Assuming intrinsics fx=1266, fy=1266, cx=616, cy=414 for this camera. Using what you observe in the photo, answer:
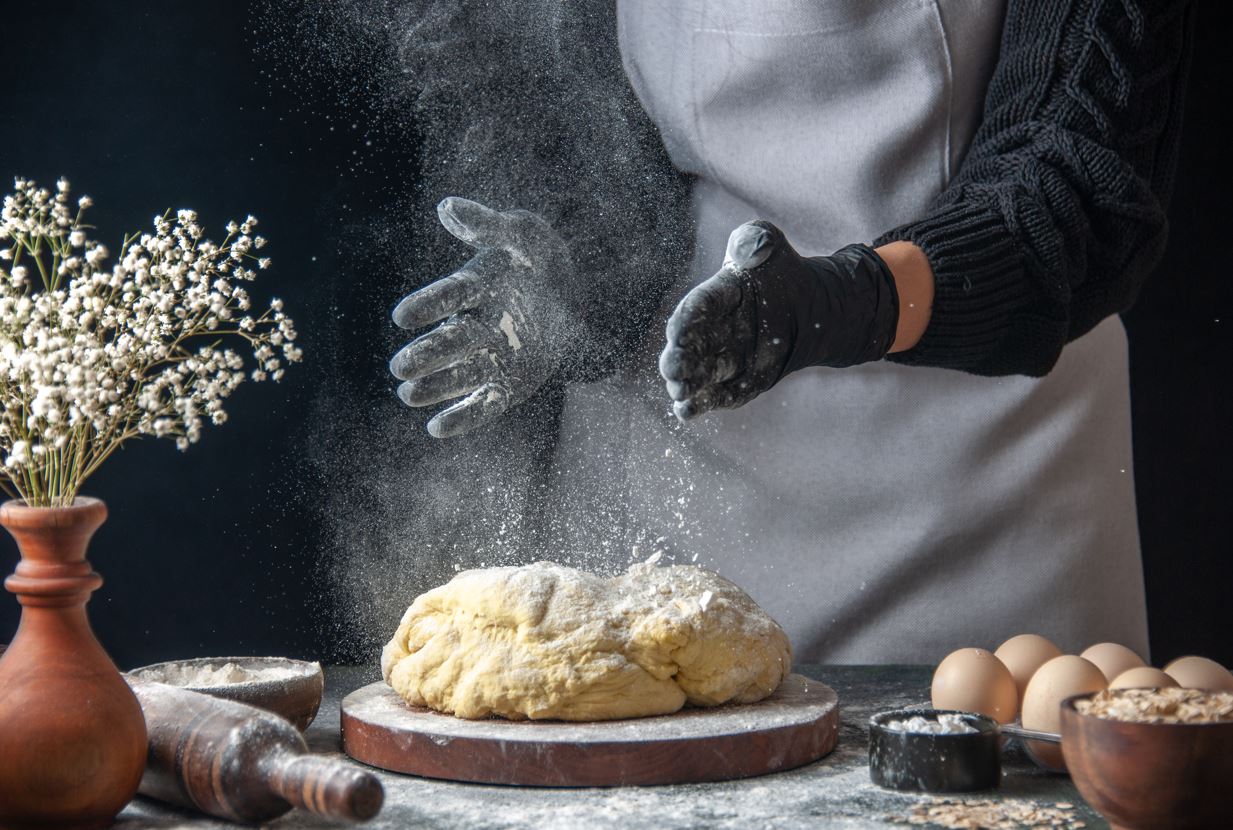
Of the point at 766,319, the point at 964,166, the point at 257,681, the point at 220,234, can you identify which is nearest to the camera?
the point at 257,681

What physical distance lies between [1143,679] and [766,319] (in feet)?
1.75

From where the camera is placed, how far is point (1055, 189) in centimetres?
172

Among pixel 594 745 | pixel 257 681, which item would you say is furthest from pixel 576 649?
pixel 257 681

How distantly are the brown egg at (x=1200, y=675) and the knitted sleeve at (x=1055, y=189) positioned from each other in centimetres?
54

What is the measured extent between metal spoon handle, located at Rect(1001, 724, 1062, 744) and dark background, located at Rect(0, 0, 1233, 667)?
132 centimetres

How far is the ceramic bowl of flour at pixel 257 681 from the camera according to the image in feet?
4.09

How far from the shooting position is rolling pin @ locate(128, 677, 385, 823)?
0.93 meters

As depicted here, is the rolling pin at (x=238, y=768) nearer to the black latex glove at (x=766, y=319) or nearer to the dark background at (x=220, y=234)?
the black latex glove at (x=766, y=319)

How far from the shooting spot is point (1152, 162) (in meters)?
1.87

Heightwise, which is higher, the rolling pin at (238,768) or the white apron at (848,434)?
the white apron at (848,434)

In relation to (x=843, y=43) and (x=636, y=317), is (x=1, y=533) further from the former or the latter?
(x=843, y=43)

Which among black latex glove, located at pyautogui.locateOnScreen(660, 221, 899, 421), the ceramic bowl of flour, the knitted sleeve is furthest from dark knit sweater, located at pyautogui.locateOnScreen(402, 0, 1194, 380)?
the ceramic bowl of flour

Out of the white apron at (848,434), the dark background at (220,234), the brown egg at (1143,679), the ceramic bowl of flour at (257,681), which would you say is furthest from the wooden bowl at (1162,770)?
the dark background at (220,234)

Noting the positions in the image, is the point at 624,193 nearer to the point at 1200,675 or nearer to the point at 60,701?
the point at 1200,675
